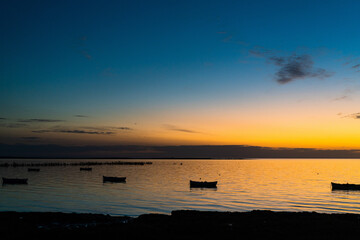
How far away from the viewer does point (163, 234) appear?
2223 cm

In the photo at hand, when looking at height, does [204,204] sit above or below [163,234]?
below

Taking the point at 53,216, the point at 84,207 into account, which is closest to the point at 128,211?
the point at 84,207

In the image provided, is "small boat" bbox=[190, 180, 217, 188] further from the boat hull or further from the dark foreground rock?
the dark foreground rock

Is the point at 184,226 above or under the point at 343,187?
above

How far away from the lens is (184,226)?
84.1 feet

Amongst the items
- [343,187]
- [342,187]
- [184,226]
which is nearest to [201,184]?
[342,187]

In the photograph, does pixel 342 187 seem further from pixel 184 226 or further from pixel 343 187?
pixel 184 226

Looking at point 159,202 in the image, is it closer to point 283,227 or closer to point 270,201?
point 270,201

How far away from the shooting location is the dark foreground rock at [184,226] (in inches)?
876

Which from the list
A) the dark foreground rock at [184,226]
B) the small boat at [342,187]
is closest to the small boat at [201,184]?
the small boat at [342,187]

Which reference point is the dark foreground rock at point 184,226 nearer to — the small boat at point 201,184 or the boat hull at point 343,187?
the small boat at point 201,184

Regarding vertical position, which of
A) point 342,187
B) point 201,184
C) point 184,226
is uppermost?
point 184,226

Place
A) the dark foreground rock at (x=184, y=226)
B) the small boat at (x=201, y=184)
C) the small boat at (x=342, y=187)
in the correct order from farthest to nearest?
the small boat at (x=201, y=184), the small boat at (x=342, y=187), the dark foreground rock at (x=184, y=226)

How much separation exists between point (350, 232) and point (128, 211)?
1063 inches
